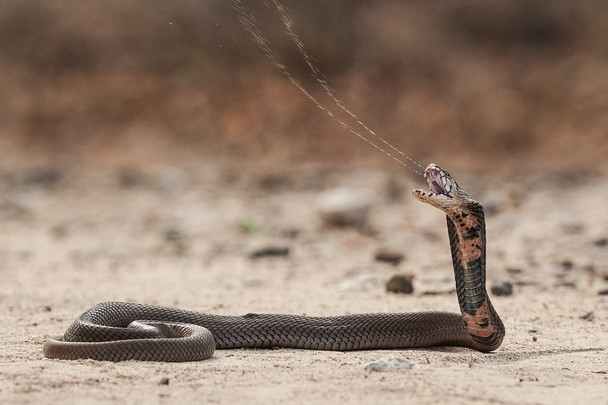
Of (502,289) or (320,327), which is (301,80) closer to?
(502,289)

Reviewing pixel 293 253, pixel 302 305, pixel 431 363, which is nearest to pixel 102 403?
pixel 431 363

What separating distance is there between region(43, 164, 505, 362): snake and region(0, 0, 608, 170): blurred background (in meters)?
16.1

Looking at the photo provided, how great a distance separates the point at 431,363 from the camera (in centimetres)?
673

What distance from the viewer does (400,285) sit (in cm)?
1054

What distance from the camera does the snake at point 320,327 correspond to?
6707mm

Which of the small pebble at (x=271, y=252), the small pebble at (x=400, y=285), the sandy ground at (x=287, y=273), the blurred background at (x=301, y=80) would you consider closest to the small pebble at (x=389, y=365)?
the sandy ground at (x=287, y=273)

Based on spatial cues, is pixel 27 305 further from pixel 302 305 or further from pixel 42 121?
pixel 42 121

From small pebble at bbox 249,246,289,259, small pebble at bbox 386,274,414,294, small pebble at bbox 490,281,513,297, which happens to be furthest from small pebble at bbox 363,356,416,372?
small pebble at bbox 249,246,289,259

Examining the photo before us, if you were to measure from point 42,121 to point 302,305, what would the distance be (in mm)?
17272

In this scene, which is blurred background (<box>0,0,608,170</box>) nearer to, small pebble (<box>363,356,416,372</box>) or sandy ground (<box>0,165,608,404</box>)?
sandy ground (<box>0,165,608,404</box>)

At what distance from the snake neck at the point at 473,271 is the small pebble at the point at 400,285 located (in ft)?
10.7

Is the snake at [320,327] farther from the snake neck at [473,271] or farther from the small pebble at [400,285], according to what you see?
the small pebble at [400,285]

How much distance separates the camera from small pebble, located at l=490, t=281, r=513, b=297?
10484mm

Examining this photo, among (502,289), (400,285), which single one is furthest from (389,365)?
(502,289)
